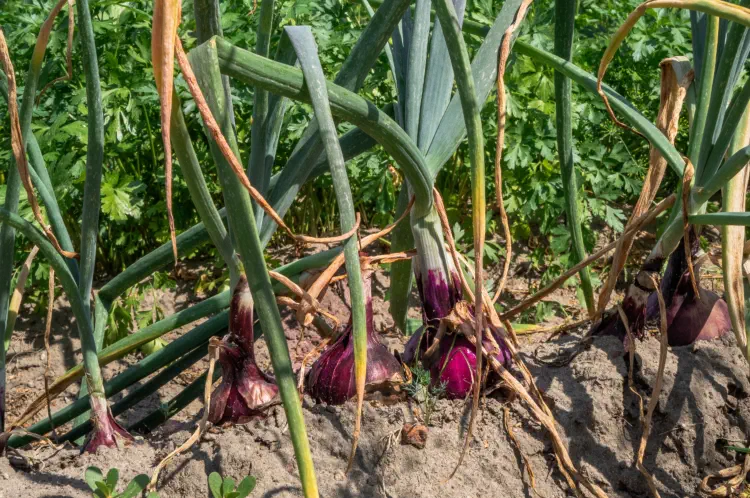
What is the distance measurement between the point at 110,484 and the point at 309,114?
1492 mm

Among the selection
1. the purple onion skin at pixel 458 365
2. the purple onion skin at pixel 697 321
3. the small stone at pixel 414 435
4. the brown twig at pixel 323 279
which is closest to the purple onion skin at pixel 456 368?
the purple onion skin at pixel 458 365

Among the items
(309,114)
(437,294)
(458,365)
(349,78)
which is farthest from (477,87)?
(309,114)

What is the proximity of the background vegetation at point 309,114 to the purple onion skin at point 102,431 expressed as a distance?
96 centimetres

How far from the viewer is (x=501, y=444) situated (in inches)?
63.0

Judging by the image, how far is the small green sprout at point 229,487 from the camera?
4.43 ft

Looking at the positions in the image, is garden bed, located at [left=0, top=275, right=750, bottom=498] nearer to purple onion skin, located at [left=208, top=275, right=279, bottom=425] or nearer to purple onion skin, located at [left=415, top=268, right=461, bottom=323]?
purple onion skin, located at [left=208, top=275, right=279, bottom=425]

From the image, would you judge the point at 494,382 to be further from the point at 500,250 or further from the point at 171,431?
the point at 500,250

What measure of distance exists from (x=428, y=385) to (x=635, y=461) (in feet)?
1.35

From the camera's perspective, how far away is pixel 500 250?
116 inches

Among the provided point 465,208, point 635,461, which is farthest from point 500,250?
point 635,461

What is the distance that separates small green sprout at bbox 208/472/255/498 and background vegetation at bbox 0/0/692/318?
4.07ft

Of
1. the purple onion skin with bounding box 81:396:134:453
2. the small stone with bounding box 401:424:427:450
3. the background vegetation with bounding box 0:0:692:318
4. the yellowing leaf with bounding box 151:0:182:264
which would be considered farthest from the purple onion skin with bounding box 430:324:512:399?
the background vegetation with bounding box 0:0:692:318

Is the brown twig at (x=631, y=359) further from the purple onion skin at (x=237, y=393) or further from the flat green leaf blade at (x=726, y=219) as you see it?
the purple onion skin at (x=237, y=393)

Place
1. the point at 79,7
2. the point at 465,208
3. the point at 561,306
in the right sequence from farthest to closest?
1. the point at 465,208
2. the point at 561,306
3. the point at 79,7
